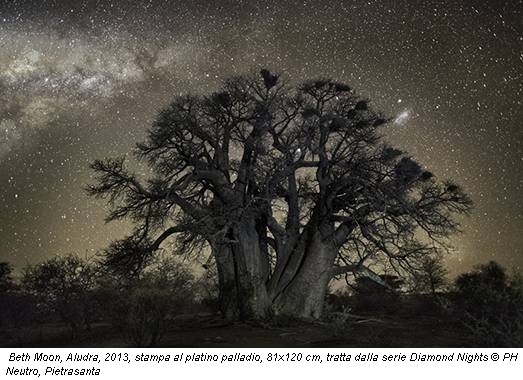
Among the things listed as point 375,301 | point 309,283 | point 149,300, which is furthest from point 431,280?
point 149,300

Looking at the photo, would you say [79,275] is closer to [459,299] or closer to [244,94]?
[244,94]

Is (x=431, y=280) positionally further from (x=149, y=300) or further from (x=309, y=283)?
(x=149, y=300)

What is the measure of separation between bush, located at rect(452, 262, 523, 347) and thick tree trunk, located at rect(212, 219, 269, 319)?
10.7 feet

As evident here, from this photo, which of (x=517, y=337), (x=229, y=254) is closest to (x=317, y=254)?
(x=229, y=254)

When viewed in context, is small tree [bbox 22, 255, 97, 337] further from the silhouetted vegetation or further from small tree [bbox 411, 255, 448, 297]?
small tree [bbox 411, 255, 448, 297]

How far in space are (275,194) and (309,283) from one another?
66.4 inches

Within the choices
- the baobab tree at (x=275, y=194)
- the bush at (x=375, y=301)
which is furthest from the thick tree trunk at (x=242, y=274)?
the bush at (x=375, y=301)

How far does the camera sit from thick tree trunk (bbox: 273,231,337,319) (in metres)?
10.8

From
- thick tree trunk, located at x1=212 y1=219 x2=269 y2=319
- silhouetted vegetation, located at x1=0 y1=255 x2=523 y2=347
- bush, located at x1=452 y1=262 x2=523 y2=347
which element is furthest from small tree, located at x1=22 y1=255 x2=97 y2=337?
bush, located at x1=452 y1=262 x2=523 y2=347

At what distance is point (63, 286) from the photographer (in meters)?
10.9

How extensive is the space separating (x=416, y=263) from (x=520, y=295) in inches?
68.5

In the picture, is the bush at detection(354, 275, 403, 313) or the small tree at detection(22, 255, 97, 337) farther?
the bush at detection(354, 275, 403, 313)

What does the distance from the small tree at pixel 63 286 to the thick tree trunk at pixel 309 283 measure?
3.09m

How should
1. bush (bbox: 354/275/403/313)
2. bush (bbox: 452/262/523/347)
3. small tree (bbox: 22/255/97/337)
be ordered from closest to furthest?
1. bush (bbox: 452/262/523/347)
2. small tree (bbox: 22/255/97/337)
3. bush (bbox: 354/275/403/313)
